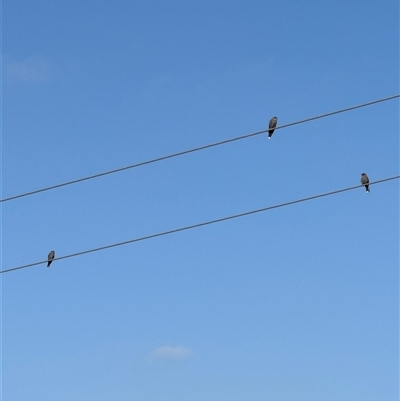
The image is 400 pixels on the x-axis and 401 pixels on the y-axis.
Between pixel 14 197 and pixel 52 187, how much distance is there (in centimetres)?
97

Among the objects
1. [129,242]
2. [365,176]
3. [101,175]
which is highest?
[365,176]

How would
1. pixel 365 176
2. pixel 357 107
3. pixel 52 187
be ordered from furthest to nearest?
pixel 365 176
pixel 52 187
pixel 357 107

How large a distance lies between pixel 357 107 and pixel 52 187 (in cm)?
625

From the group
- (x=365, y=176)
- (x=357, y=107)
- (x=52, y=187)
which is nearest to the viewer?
(x=357, y=107)

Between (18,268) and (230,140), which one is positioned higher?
(230,140)

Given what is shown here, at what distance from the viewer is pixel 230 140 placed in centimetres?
1997

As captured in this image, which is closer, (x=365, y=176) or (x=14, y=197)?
(x=14, y=197)

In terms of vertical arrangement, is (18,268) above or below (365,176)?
below

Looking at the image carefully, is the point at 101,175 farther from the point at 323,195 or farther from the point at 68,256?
the point at 323,195

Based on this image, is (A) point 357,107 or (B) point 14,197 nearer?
(A) point 357,107

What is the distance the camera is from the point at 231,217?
1983 cm

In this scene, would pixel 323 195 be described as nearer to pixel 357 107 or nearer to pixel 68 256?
pixel 357 107

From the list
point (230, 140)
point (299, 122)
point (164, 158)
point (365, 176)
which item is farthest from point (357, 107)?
point (365, 176)

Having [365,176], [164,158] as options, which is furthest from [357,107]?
[365,176]
